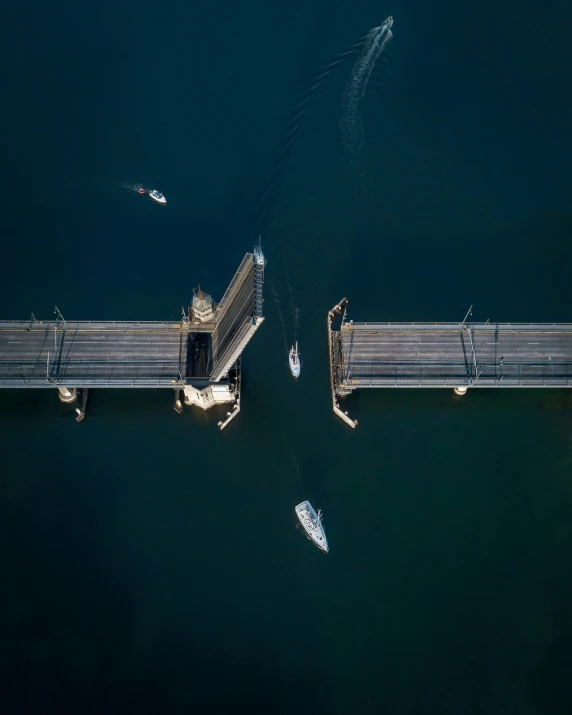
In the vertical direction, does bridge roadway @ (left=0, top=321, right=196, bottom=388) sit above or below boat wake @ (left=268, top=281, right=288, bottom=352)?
below

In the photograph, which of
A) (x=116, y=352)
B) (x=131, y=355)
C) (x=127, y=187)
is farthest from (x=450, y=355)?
(x=127, y=187)

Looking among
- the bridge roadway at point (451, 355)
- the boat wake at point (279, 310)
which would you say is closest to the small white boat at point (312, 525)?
the bridge roadway at point (451, 355)

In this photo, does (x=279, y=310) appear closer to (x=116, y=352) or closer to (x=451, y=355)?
(x=116, y=352)

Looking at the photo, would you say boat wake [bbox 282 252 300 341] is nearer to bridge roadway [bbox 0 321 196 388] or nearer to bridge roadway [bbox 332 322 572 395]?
bridge roadway [bbox 332 322 572 395]

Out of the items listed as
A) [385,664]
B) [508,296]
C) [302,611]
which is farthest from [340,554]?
[508,296]

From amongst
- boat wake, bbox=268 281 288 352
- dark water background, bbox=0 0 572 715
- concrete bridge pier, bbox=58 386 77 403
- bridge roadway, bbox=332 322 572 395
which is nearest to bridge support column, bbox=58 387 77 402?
concrete bridge pier, bbox=58 386 77 403

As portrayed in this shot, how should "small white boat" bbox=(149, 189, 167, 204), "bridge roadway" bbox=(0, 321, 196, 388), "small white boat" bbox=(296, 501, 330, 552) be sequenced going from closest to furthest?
"small white boat" bbox=(296, 501, 330, 552)
"bridge roadway" bbox=(0, 321, 196, 388)
"small white boat" bbox=(149, 189, 167, 204)

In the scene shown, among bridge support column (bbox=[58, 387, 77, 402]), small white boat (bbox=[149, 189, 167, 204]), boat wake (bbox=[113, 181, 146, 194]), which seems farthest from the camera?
boat wake (bbox=[113, 181, 146, 194])

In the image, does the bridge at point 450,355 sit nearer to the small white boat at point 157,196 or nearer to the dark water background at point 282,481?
the dark water background at point 282,481
